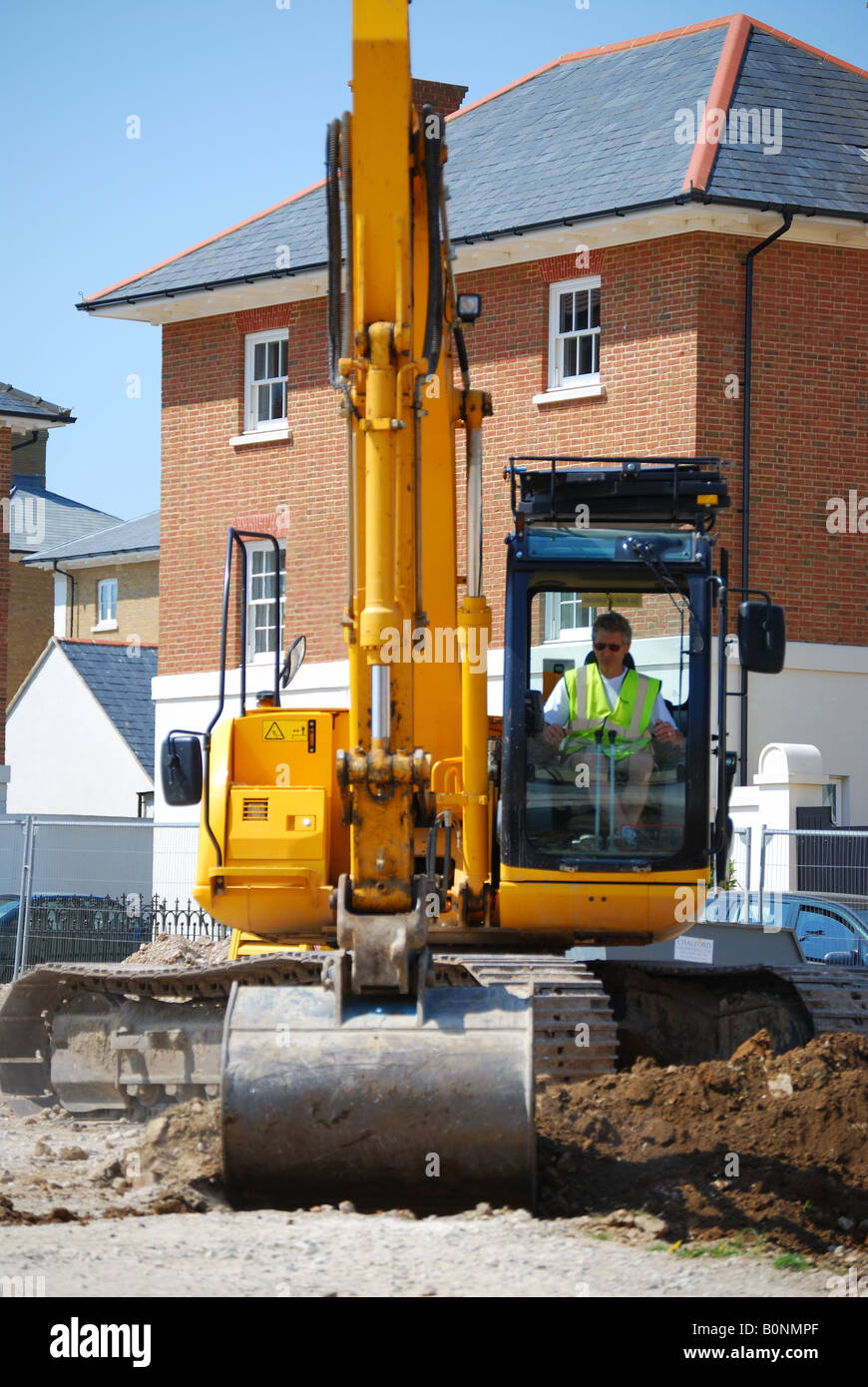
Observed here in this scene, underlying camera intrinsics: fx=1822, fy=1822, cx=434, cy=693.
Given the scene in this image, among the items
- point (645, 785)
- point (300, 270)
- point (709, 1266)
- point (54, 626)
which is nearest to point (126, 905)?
point (300, 270)

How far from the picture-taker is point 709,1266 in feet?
21.4

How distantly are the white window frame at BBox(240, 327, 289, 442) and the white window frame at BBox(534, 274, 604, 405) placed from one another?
13.6 ft

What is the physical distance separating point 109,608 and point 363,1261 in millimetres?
37097

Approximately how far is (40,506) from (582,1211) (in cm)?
4538

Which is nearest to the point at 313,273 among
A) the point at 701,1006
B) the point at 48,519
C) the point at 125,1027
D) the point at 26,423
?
the point at 26,423

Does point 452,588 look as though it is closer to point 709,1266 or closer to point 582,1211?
point 582,1211

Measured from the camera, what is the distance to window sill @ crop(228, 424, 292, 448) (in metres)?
24.6

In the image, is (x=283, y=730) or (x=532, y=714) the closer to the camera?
(x=532, y=714)

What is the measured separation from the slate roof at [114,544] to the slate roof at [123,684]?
319 centimetres

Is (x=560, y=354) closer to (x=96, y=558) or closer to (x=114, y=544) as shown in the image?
(x=96, y=558)

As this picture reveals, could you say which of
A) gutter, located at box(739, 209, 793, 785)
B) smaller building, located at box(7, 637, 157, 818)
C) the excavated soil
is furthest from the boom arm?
smaller building, located at box(7, 637, 157, 818)

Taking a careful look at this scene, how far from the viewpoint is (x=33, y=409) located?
102ft

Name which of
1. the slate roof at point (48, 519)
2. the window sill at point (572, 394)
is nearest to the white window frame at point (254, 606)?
the window sill at point (572, 394)

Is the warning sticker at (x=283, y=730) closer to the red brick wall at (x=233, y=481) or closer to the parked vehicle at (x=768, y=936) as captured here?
the parked vehicle at (x=768, y=936)
